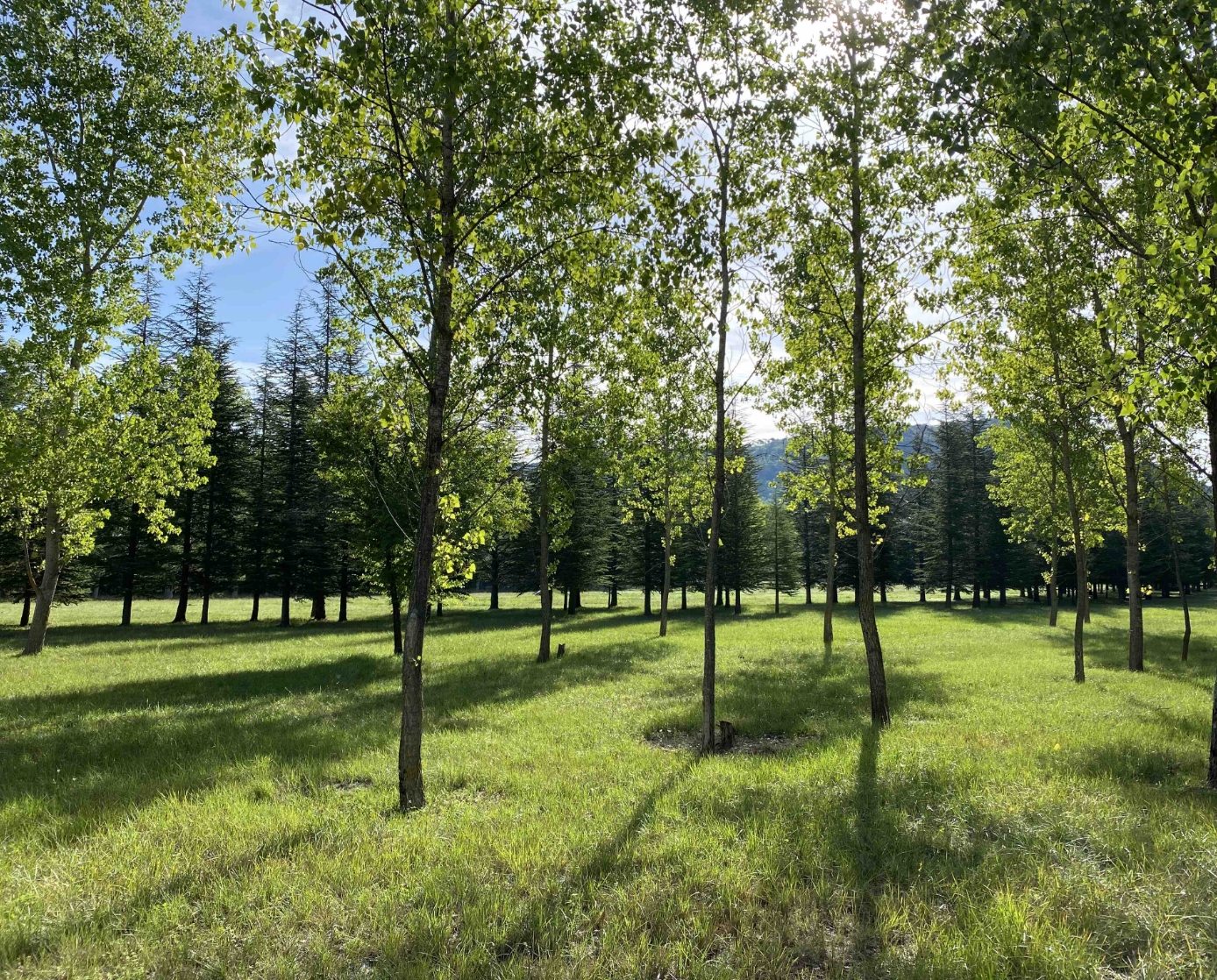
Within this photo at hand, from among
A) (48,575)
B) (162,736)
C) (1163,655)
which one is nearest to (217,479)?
(48,575)

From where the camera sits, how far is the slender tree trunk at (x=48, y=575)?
2050 cm

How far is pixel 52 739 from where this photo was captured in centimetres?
1102

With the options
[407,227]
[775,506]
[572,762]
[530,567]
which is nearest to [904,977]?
[572,762]

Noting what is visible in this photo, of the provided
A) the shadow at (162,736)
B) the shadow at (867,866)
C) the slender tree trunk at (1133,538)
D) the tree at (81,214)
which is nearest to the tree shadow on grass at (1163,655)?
the slender tree trunk at (1133,538)

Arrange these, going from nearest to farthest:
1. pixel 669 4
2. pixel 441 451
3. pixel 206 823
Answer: pixel 206 823
pixel 441 451
pixel 669 4

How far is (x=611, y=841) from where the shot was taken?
6039mm

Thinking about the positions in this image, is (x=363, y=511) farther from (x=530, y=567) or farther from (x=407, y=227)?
(x=530, y=567)

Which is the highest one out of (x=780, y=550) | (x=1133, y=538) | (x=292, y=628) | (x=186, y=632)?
(x=1133, y=538)

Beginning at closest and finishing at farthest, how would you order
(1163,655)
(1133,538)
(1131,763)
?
(1131,763) → (1133,538) → (1163,655)

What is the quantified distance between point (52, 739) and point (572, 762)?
30.8 feet

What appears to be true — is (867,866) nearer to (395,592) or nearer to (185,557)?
(395,592)

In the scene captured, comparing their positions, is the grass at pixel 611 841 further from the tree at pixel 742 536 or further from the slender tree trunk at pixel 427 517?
the tree at pixel 742 536

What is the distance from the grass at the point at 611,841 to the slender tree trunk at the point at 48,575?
791cm

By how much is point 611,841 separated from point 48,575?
24.0 meters
